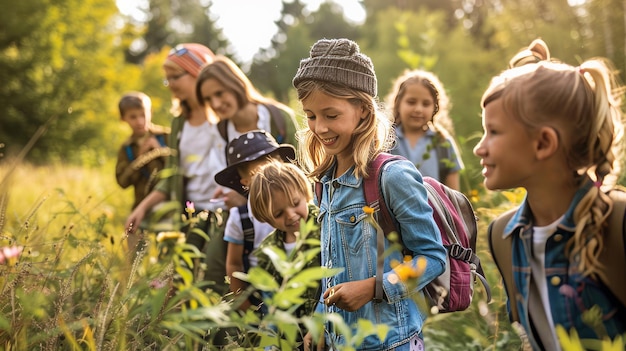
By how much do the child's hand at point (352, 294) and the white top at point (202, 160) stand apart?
2634mm

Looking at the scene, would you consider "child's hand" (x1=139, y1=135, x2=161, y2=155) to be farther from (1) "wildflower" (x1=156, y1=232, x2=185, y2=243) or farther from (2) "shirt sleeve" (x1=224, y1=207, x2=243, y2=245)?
(1) "wildflower" (x1=156, y1=232, x2=185, y2=243)

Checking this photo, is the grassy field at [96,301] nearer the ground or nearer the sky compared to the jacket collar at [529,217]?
nearer the ground

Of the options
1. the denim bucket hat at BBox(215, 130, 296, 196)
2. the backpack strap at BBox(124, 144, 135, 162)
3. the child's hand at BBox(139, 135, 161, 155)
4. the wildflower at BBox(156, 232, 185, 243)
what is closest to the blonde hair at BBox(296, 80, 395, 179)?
the wildflower at BBox(156, 232, 185, 243)

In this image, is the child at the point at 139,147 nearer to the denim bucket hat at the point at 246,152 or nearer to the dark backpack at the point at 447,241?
the denim bucket hat at the point at 246,152

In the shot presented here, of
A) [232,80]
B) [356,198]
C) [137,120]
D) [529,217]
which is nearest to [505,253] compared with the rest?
[529,217]

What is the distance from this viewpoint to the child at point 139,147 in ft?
20.7

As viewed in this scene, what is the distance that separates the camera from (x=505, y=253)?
7.28 feet

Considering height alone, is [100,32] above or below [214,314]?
above

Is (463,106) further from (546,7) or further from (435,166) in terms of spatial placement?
(435,166)

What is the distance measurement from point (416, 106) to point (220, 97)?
1263 mm

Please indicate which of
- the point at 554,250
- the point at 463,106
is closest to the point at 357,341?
the point at 554,250

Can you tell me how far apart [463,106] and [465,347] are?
17537mm

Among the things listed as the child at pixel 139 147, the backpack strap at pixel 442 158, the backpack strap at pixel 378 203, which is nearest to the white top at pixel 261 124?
the backpack strap at pixel 442 158

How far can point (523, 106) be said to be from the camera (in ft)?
6.82
